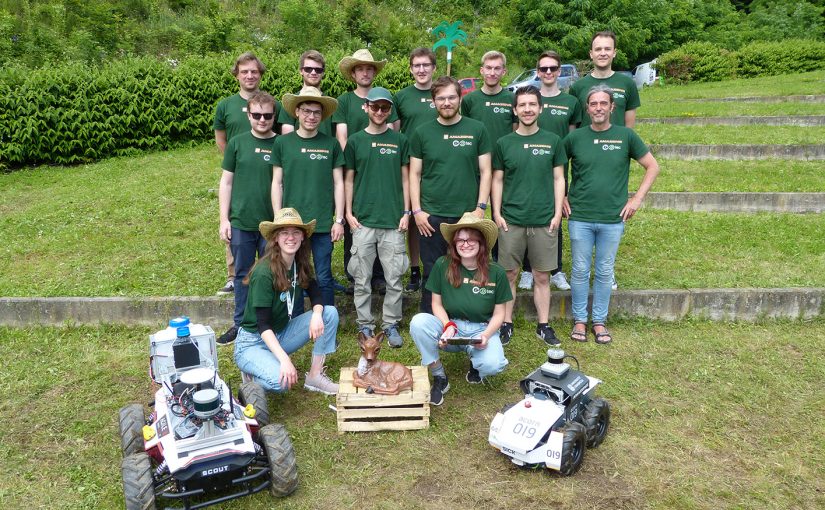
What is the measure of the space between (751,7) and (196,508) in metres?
50.3

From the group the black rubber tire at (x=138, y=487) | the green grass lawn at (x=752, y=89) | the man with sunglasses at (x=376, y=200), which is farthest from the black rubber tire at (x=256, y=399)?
the green grass lawn at (x=752, y=89)

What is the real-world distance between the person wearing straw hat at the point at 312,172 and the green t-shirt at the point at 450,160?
0.75m

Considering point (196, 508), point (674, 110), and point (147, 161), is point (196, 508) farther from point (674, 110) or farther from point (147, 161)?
point (674, 110)

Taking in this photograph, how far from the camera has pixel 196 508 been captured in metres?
3.81

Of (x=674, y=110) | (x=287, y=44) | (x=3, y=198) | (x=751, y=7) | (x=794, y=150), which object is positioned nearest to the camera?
(x=3, y=198)

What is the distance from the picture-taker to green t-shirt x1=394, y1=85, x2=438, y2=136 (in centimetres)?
611

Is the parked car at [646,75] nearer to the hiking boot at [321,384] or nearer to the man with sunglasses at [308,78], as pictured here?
the man with sunglasses at [308,78]

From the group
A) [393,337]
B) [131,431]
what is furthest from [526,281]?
[131,431]

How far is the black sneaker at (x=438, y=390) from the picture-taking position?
509cm

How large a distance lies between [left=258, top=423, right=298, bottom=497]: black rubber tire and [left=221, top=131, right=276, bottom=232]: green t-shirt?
2.38m

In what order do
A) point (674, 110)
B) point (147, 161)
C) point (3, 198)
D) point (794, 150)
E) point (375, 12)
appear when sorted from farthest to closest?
point (375, 12) → point (674, 110) → point (147, 161) → point (794, 150) → point (3, 198)

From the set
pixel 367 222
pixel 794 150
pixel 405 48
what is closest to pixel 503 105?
pixel 367 222

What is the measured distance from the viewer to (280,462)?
3902 millimetres

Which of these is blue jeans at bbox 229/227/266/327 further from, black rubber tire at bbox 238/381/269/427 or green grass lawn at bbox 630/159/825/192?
green grass lawn at bbox 630/159/825/192
